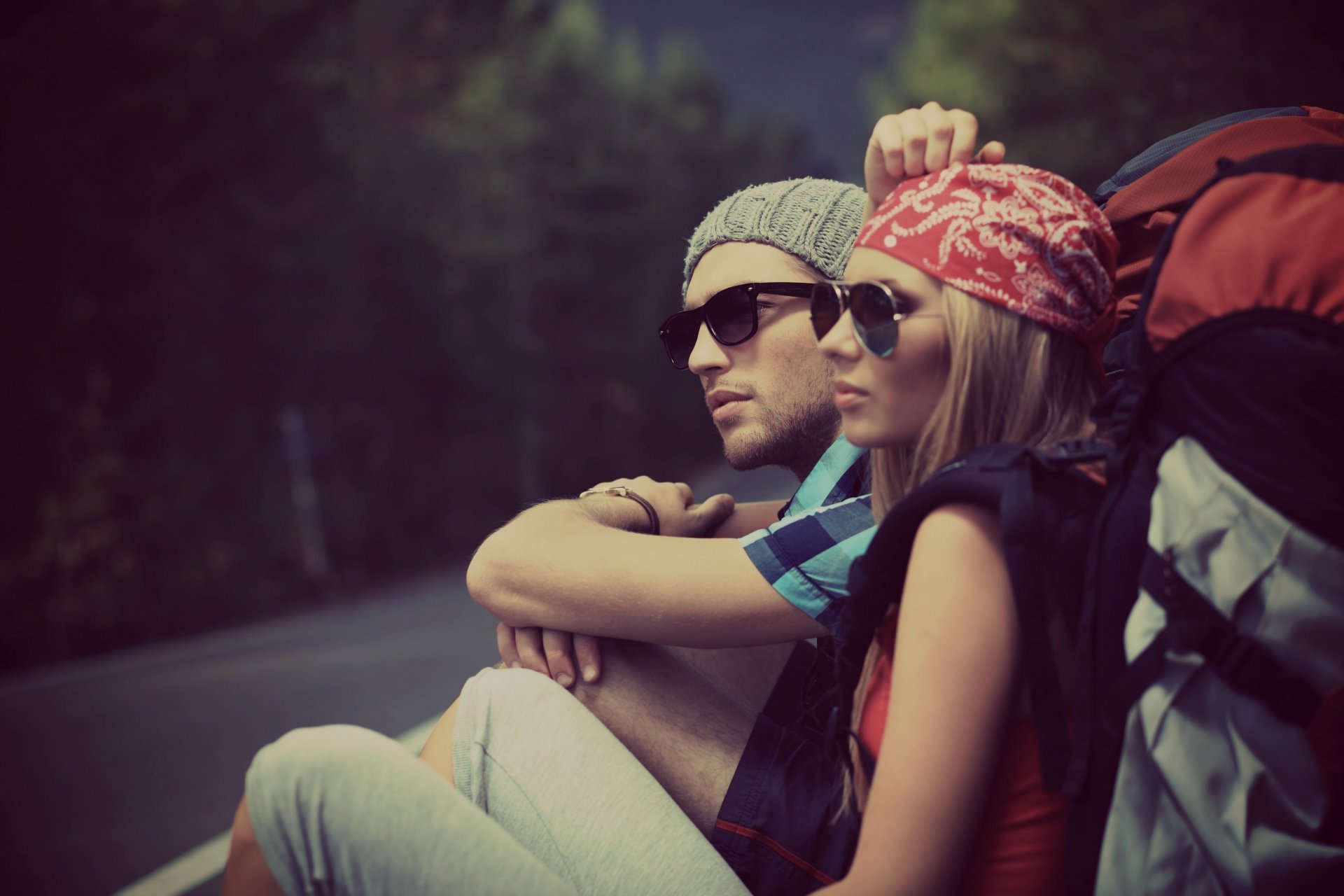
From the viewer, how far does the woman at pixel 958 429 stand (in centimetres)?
139

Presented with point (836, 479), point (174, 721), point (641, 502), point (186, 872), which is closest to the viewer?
point (836, 479)

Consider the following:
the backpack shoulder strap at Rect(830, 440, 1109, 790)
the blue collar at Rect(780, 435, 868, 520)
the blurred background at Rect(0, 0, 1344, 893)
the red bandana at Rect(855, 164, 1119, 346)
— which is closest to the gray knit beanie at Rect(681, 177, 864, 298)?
the blue collar at Rect(780, 435, 868, 520)

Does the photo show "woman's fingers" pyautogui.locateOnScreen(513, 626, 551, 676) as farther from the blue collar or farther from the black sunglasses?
the black sunglasses

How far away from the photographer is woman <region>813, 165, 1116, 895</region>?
139 cm

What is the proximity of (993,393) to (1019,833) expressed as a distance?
22.5 inches

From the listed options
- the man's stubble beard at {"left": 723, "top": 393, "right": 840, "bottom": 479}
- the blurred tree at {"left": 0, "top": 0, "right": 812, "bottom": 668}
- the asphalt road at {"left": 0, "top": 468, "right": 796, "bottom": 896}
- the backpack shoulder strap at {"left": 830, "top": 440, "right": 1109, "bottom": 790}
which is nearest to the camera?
the backpack shoulder strap at {"left": 830, "top": 440, "right": 1109, "bottom": 790}

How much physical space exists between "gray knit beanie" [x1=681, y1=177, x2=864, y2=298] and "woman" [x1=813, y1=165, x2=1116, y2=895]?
79 centimetres

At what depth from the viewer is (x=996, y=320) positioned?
1.63 m

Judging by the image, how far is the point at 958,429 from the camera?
163 centimetres

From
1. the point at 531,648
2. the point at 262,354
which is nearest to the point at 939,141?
the point at 531,648

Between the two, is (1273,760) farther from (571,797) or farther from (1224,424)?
(571,797)

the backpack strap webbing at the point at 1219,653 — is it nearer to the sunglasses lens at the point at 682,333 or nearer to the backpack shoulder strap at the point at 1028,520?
the backpack shoulder strap at the point at 1028,520

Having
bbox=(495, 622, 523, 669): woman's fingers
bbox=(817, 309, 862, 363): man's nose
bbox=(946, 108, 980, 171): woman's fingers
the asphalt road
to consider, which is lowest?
the asphalt road

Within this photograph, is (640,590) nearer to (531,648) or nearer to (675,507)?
(531,648)
